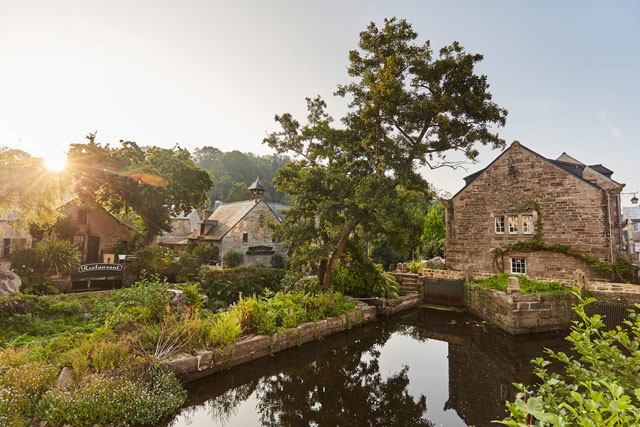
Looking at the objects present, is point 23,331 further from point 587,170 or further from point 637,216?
point 637,216

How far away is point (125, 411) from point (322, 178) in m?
11.3

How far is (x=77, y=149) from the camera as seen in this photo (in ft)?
60.2

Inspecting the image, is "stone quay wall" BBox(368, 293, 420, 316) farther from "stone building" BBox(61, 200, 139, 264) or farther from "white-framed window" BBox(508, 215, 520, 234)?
"stone building" BBox(61, 200, 139, 264)

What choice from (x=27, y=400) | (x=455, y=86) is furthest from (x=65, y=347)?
(x=455, y=86)

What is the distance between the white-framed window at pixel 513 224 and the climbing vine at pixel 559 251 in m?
0.48

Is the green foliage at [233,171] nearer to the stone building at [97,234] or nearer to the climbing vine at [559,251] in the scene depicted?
the stone building at [97,234]

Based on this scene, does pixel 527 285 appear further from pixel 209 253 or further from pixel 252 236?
pixel 209 253

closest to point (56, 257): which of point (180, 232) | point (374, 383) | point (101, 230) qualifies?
point (101, 230)

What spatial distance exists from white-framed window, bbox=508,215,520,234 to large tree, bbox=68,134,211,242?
872 inches

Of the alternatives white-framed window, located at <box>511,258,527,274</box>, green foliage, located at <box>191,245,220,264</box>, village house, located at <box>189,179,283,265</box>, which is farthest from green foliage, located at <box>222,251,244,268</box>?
white-framed window, located at <box>511,258,527,274</box>

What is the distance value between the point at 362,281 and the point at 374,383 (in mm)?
7905

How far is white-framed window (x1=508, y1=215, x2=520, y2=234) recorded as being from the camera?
689 inches

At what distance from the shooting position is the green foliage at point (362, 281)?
51.4ft

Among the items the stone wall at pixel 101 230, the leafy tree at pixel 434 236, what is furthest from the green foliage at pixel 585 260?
the stone wall at pixel 101 230
